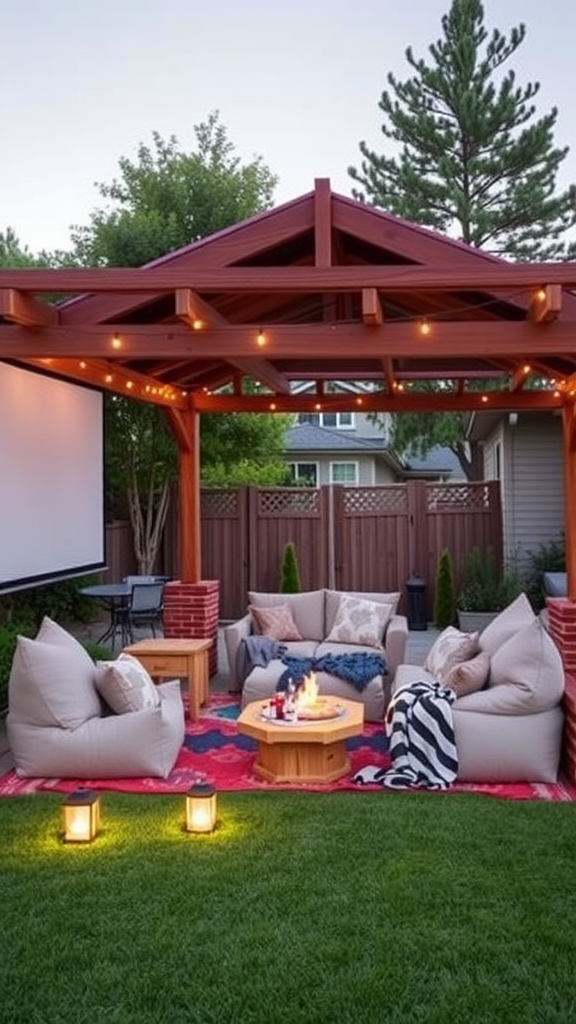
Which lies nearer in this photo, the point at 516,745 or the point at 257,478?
the point at 516,745

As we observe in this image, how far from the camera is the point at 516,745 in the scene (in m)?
4.68

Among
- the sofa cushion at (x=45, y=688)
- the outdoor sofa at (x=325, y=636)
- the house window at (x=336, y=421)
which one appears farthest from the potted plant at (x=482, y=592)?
the house window at (x=336, y=421)

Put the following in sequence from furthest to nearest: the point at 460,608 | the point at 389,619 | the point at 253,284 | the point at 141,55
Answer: the point at 460,608, the point at 141,55, the point at 389,619, the point at 253,284

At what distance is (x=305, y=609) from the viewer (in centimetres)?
753

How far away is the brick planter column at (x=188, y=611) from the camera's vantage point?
298 inches

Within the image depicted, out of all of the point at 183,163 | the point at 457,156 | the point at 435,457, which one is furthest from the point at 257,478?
the point at 435,457

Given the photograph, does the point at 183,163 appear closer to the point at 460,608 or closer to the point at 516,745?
the point at 460,608

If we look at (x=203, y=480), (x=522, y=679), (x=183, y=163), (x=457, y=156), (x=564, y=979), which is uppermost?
(x=457, y=156)

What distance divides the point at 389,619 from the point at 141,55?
258 inches

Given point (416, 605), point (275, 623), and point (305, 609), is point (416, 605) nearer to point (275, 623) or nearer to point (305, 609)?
point (305, 609)

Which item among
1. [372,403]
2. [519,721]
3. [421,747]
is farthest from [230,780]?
[372,403]

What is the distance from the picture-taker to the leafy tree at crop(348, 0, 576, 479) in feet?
45.0

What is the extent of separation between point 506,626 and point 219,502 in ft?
21.3

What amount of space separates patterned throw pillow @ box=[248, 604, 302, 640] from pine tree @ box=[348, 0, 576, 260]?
9.68 m
